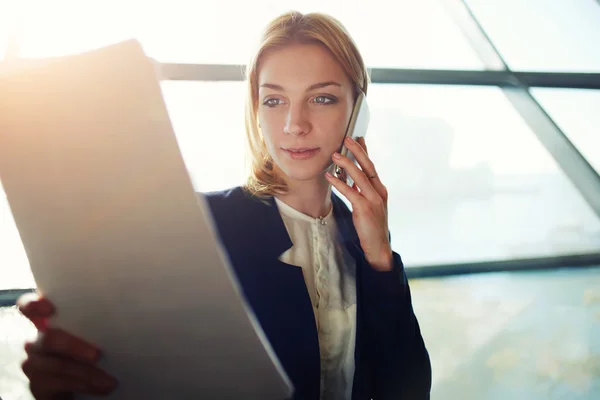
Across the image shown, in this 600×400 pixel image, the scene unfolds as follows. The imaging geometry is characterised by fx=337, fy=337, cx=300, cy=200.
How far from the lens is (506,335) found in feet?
5.46

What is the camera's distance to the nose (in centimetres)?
75

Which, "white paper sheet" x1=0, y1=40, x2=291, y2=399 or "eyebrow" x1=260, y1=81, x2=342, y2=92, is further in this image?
"eyebrow" x1=260, y1=81, x2=342, y2=92

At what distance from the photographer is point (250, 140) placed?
98 centimetres

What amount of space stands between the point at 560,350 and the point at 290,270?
1.62 meters

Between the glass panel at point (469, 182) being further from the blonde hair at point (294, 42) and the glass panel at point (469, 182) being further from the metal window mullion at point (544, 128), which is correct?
the blonde hair at point (294, 42)

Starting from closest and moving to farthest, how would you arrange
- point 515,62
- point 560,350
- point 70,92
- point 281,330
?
1. point 70,92
2. point 281,330
3. point 560,350
4. point 515,62

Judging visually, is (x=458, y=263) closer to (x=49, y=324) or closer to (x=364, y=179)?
(x=364, y=179)

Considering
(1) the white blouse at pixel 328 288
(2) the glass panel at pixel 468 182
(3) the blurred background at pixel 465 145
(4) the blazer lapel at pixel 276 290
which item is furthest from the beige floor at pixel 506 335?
(4) the blazer lapel at pixel 276 290

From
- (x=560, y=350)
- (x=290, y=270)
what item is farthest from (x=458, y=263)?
(x=290, y=270)

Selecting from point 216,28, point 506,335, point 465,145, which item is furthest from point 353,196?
point 465,145

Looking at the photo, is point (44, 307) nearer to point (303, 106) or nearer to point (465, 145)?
point (303, 106)

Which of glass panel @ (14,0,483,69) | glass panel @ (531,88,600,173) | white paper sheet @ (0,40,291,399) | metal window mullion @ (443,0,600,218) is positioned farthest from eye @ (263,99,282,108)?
glass panel @ (531,88,600,173)

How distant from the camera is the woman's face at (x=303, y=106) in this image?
0.76 meters

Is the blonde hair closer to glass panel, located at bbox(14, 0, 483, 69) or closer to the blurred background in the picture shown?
glass panel, located at bbox(14, 0, 483, 69)
